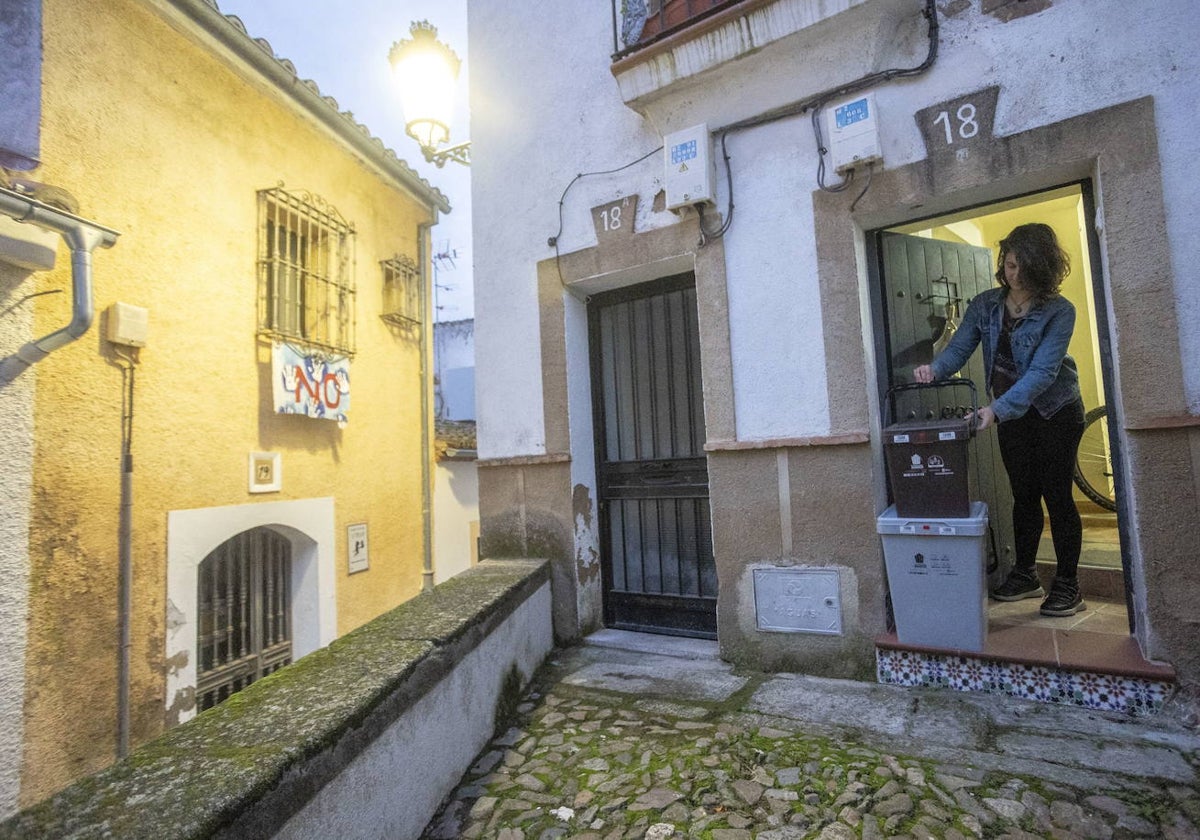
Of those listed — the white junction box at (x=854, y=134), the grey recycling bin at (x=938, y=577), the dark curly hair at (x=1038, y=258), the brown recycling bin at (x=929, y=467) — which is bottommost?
the grey recycling bin at (x=938, y=577)

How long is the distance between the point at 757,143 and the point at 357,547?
6305mm

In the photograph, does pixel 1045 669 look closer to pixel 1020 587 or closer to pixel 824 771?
pixel 1020 587

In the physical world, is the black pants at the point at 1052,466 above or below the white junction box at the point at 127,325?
below

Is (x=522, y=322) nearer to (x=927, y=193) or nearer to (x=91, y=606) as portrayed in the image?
(x=927, y=193)

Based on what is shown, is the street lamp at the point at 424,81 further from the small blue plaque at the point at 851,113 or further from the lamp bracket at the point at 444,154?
the small blue plaque at the point at 851,113

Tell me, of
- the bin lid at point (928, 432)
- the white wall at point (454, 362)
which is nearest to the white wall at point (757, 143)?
the bin lid at point (928, 432)

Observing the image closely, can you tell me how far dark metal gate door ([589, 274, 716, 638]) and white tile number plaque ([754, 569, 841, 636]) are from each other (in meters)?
0.62

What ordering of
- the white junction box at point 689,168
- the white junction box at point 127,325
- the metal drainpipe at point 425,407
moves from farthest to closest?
the metal drainpipe at point 425,407 < the white junction box at point 127,325 < the white junction box at point 689,168

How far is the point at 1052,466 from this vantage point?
133 inches

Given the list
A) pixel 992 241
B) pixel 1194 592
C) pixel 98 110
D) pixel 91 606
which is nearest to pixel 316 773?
pixel 1194 592

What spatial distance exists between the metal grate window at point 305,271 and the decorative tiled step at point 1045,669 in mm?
6383

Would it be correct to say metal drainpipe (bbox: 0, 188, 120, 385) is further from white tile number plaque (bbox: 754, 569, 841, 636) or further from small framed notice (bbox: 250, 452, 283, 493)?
white tile number plaque (bbox: 754, 569, 841, 636)

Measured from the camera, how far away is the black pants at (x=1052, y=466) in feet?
11.0

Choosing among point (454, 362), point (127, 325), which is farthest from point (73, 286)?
point (454, 362)
